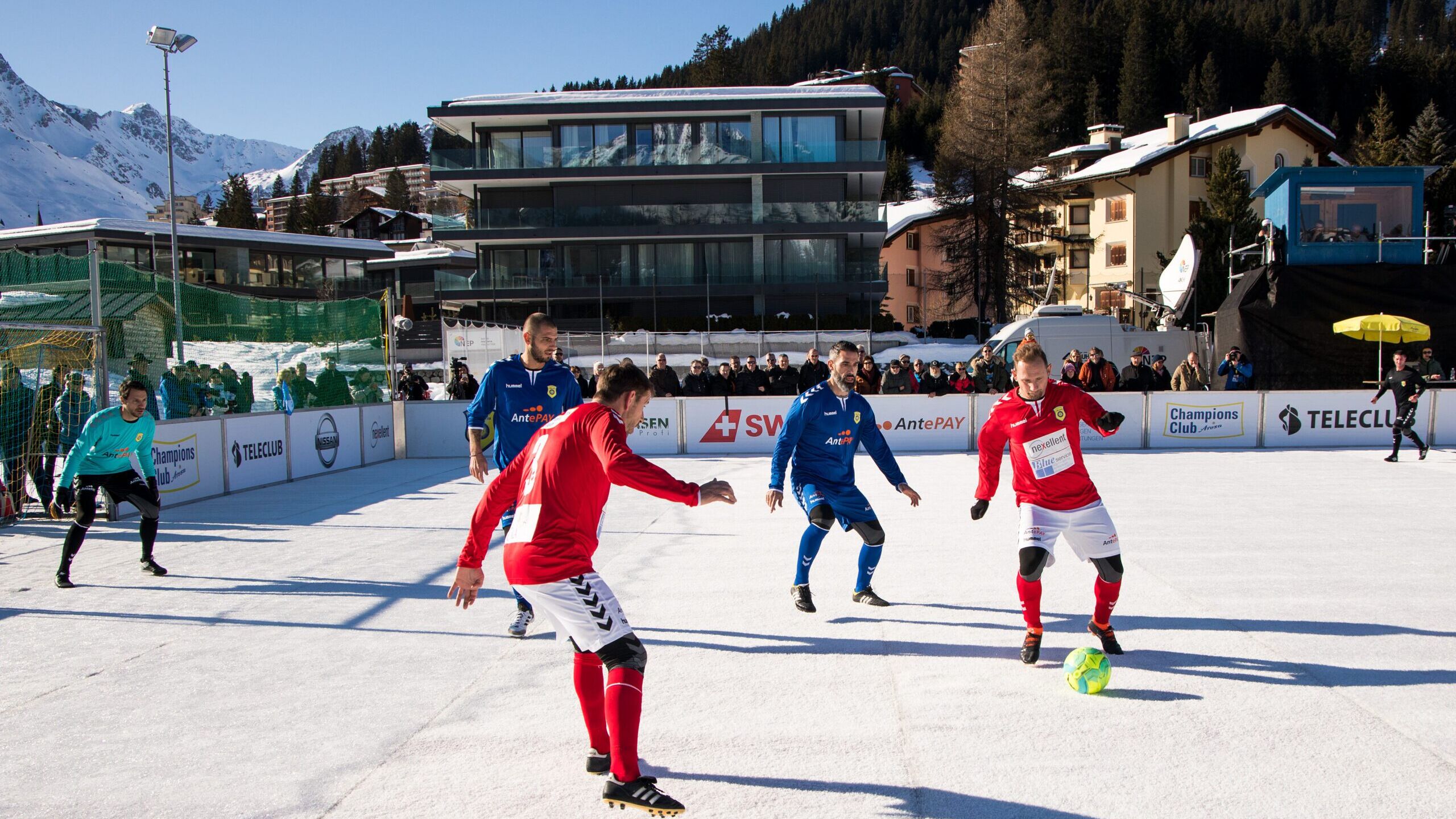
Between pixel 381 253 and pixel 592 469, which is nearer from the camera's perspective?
pixel 592 469

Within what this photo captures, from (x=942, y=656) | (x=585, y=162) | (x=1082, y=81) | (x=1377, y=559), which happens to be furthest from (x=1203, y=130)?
(x=942, y=656)

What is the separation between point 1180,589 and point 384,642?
5671 mm

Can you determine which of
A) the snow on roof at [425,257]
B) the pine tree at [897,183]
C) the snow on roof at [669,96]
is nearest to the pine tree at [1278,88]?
the pine tree at [897,183]

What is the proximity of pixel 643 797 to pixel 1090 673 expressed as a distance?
252cm

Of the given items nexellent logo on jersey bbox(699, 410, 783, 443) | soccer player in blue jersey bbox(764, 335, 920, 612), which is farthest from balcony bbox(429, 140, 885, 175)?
soccer player in blue jersey bbox(764, 335, 920, 612)

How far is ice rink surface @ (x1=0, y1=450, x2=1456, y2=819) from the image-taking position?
3660 mm

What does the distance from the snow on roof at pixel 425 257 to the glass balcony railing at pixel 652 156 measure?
1769cm

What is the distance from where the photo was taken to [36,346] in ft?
38.9

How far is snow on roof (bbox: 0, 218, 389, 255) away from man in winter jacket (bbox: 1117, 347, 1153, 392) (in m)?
45.2

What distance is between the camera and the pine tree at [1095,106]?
8044 cm

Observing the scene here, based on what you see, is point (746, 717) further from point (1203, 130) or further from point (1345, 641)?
point (1203, 130)

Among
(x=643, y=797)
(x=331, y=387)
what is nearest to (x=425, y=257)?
→ (x=331, y=387)

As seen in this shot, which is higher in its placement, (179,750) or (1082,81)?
(1082,81)

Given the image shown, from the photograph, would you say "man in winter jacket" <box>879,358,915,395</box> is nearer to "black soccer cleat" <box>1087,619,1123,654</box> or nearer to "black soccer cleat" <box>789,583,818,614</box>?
"black soccer cleat" <box>789,583,818,614</box>
